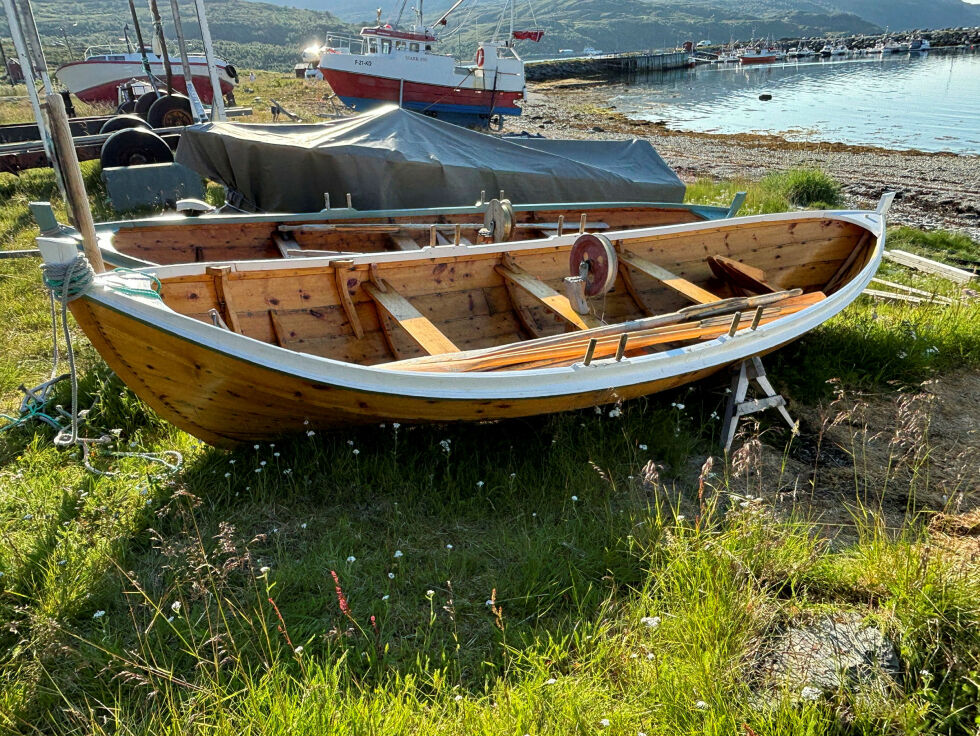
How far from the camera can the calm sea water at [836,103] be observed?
98.7 ft

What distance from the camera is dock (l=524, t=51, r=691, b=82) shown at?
76438 mm

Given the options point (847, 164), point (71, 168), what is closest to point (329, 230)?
point (71, 168)

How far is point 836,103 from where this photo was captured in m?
44.0

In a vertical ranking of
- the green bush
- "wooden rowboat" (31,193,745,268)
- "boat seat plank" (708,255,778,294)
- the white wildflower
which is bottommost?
the green bush

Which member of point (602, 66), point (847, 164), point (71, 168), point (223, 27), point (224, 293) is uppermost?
point (223, 27)

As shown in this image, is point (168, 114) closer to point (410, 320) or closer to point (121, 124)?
point (121, 124)

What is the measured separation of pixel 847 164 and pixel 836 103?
27.8 meters

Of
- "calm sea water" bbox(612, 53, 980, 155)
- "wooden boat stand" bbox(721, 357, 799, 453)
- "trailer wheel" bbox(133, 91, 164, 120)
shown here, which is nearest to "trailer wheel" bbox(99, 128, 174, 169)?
"trailer wheel" bbox(133, 91, 164, 120)

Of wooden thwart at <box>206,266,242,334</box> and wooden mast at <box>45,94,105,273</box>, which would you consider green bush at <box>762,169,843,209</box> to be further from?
wooden mast at <box>45,94,105,273</box>

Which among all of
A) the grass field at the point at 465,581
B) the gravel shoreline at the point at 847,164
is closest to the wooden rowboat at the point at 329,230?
the grass field at the point at 465,581

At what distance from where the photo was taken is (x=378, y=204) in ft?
25.4

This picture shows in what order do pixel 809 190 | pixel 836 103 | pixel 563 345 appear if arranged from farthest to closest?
pixel 836 103
pixel 809 190
pixel 563 345

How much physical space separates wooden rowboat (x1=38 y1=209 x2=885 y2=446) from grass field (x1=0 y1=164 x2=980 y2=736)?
495 millimetres

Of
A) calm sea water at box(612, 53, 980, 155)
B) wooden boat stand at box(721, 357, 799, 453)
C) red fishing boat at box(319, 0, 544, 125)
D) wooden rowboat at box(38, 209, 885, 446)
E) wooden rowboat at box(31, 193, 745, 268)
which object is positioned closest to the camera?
wooden rowboat at box(38, 209, 885, 446)
